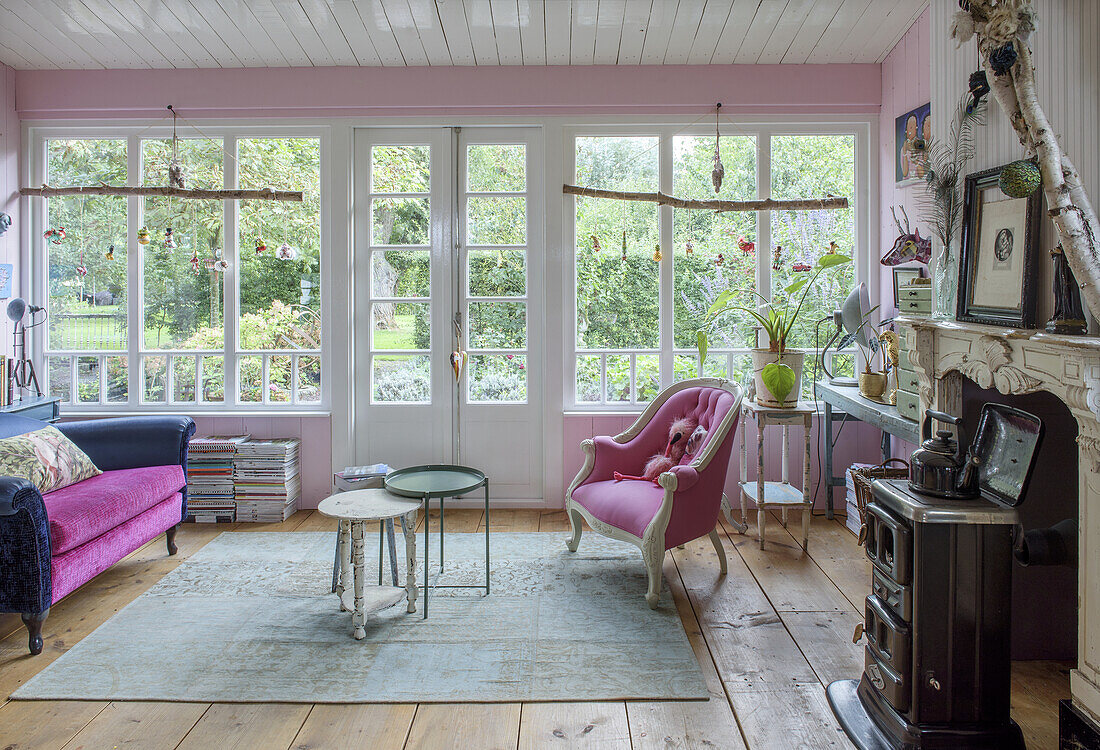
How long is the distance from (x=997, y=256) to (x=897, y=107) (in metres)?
2.35

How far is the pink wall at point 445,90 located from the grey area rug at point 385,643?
2.76 metres

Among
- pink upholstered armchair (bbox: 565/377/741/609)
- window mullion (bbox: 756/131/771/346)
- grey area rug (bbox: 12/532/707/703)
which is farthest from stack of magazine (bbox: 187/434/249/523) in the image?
window mullion (bbox: 756/131/771/346)

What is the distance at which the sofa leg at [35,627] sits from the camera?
→ 3.00 m

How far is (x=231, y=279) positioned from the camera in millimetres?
5051

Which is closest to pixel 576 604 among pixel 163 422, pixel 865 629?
pixel 865 629

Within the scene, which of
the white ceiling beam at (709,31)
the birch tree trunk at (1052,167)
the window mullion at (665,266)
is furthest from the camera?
the window mullion at (665,266)

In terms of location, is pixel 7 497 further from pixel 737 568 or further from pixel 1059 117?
pixel 1059 117

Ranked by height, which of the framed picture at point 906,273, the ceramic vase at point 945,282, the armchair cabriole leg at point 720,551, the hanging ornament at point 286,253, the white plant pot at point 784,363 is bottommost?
the armchair cabriole leg at point 720,551

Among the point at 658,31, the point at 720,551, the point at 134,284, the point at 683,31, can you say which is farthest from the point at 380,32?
the point at 720,551

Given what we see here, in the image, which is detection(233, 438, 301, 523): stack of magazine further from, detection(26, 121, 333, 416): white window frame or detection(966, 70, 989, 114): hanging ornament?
detection(966, 70, 989, 114): hanging ornament

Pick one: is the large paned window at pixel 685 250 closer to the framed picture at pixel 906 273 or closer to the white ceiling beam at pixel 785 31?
the white ceiling beam at pixel 785 31

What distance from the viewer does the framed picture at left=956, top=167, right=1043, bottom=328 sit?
2438 millimetres

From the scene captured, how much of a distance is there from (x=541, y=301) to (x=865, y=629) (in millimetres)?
2956

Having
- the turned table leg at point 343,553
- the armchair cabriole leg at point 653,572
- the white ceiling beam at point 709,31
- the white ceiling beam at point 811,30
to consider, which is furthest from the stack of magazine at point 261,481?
the white ceiling beam at point 811,30
